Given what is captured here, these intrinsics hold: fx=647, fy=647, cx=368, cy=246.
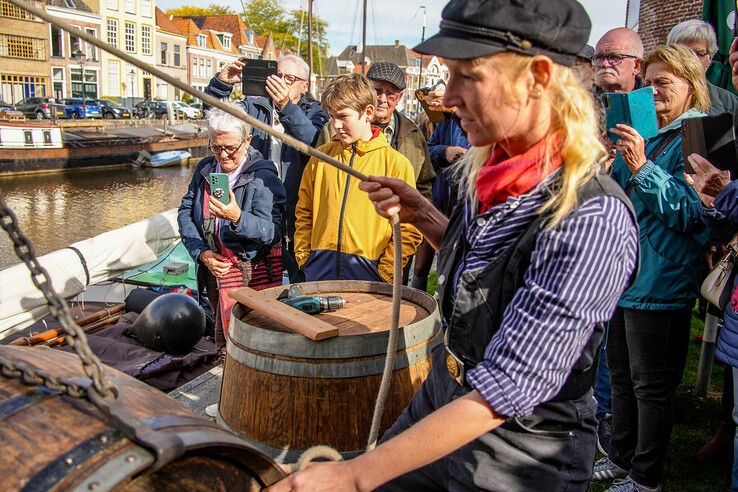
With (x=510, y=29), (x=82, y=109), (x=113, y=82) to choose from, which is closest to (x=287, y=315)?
(x=510, y=29)

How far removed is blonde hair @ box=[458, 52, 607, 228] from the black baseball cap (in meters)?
0.03

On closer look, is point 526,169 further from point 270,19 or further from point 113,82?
point 270,19

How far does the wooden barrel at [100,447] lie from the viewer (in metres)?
1.14

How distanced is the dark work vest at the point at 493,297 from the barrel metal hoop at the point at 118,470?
0.75 m

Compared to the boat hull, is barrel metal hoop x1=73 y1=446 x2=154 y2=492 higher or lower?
higher

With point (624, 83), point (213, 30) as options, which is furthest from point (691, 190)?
point (213, 30)

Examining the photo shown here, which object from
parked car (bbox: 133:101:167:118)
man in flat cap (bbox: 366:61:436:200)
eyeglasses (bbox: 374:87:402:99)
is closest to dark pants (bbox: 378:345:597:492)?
man in flat cap (bbox: 366:61:436:200)

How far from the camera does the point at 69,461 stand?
45.1 inches

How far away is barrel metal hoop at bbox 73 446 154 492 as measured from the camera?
111 centimetres

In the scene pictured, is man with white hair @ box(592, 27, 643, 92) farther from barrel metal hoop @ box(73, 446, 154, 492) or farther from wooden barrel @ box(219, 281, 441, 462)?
barrel metal hoop @ box(73, 446, 154, 492)

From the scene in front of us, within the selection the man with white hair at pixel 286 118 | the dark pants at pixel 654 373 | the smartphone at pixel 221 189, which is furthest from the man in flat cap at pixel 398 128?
the dark pants at pixel 654 373

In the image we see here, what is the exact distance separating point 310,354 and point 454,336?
73cm

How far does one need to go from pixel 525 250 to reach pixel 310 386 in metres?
1.05

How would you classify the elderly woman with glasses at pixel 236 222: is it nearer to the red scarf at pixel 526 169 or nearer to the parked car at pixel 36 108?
the red scarf at pixel 526 169
